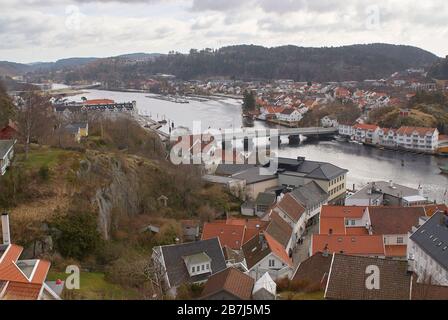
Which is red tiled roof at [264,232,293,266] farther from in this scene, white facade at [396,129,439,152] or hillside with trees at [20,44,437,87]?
hillside with trees at [20,44,437,87]

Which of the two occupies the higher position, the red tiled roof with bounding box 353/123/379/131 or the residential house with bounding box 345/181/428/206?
the red tiled roof with bounding box 353/123/379/131

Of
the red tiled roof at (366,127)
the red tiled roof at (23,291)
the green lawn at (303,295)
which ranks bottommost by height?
the red tiled roof at (366,127)

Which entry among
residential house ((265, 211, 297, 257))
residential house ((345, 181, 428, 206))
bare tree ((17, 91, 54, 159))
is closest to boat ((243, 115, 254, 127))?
residential house ((345, 181, 428, 206))

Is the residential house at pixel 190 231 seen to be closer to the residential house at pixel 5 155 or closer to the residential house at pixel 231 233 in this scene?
the residential house at pixel 231 233

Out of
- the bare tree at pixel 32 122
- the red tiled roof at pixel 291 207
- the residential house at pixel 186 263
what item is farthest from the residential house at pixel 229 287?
the bare tree at pixel 32 122

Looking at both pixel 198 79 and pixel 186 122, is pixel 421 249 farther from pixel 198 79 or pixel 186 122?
pixel 198 79

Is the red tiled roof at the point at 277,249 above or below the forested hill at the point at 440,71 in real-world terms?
below

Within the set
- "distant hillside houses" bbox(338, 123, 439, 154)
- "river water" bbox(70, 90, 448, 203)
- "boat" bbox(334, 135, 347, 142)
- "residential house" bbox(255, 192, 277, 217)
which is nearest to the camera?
"residential house" bbox(255, 192, 277, 217)
